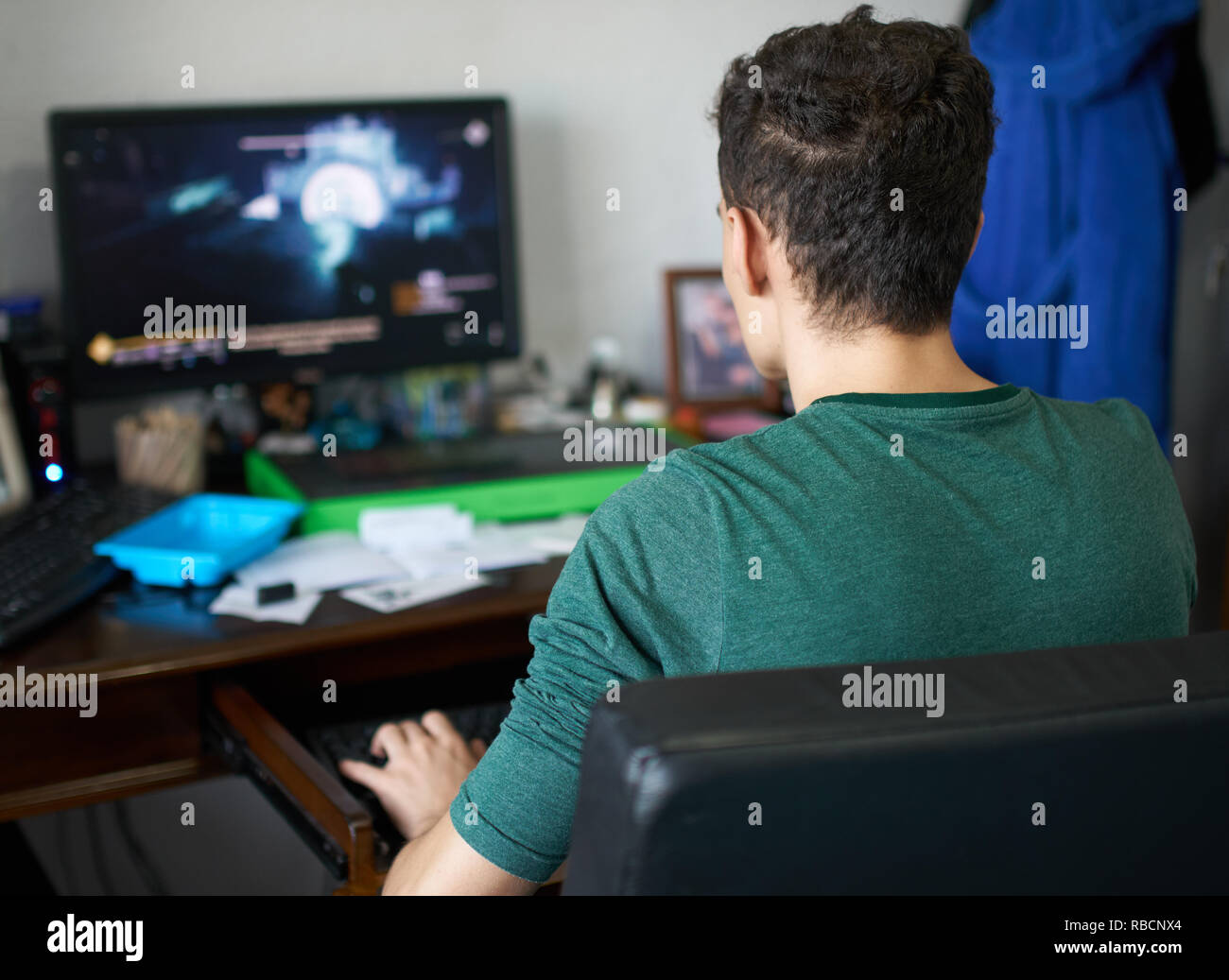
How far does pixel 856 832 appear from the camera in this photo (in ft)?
1.94

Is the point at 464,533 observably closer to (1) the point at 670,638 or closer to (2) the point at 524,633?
(2) the point at 524,633

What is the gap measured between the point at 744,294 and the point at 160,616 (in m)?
0.77

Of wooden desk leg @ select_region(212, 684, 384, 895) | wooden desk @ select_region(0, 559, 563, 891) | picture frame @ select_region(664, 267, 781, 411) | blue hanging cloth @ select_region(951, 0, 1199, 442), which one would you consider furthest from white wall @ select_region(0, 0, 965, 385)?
wooden desk leg @ select_region(212, 684, 384, 895)

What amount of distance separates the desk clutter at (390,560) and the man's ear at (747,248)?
604mm

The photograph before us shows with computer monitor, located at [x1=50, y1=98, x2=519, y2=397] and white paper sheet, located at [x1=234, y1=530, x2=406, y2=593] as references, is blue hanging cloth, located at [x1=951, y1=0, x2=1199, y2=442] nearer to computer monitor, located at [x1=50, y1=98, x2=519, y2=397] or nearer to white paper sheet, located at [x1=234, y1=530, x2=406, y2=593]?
computer monitor, located at [x1=50, y1=98, x2=519, y2=397]

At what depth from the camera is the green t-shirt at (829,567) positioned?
78 centimetres

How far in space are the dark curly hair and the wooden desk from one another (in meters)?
0.62

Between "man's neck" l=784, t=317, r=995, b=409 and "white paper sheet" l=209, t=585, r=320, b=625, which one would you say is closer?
"man's neck" l=784, t=317, r=995, b=409

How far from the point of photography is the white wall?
182cm

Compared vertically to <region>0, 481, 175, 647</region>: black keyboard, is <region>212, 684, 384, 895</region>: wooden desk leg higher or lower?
lower
